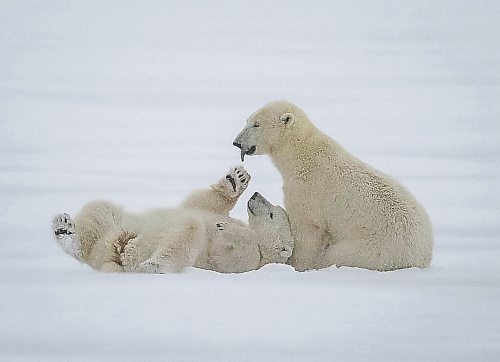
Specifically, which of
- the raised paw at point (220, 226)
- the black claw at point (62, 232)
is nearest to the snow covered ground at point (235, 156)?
the black claw at point (62, 232)

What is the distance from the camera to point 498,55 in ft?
66.2

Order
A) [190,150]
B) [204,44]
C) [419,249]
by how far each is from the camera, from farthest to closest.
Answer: [204,44] < [190,150] < [419,249]

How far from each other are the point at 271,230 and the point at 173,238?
0.65m

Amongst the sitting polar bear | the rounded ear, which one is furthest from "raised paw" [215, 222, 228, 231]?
the rounded ear

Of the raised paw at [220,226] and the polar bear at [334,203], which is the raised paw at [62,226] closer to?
the raised paw at [220,226]

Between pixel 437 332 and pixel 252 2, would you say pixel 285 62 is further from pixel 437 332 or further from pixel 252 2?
pixel 437 332

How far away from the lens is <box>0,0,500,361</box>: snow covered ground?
4656 millimetres

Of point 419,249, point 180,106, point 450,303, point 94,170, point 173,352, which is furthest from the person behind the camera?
point 180,106

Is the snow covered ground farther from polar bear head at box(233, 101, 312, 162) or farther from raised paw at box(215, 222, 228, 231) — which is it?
polar bear head at box(233, 101, 312, 162)

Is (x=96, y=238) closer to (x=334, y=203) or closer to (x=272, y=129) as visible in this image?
(x=272, y=129)

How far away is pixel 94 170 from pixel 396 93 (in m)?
7.85

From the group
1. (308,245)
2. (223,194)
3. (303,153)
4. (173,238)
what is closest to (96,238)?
(173,238)

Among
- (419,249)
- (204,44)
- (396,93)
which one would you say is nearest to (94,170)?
(419,249)

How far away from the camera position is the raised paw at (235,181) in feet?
20.9
